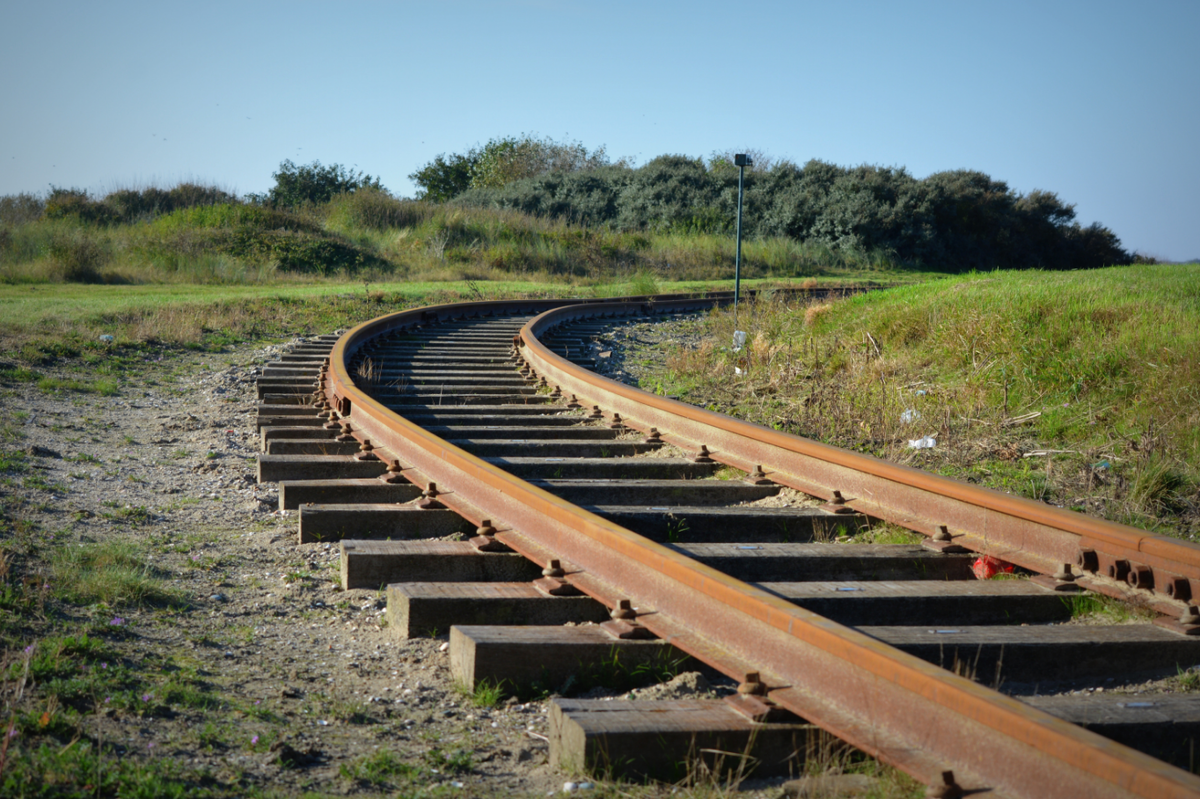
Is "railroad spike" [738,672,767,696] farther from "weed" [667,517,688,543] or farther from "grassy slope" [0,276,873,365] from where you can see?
"grassy slope" [0,276,873,365]

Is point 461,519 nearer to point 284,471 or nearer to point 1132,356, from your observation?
point 284,471

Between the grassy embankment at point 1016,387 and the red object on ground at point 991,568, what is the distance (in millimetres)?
1117

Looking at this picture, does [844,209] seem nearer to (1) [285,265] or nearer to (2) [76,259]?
(1) [285,265]

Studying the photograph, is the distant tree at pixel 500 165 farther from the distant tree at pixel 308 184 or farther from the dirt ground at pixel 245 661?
the dirt ground at pixel 245 661

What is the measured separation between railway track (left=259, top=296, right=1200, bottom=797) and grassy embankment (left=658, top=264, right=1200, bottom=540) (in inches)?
44.7

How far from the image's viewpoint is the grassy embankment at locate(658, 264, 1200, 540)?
17.5ft

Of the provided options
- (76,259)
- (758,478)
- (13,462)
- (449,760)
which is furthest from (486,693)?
(76,259)

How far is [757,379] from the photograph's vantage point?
8.43m

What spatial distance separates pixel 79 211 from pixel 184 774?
31.5 m

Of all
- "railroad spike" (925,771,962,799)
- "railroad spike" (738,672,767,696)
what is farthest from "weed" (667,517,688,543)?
"railroad spike" (925,771,962,799)

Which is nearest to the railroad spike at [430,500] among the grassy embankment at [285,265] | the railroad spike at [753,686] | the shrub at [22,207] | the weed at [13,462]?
the railroad spike at [753,686]

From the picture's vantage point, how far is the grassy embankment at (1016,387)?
5340 millimetres

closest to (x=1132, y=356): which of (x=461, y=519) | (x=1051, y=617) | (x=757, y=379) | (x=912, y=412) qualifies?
(x=912, y=412)

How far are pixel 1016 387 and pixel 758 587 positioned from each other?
15.0ft
